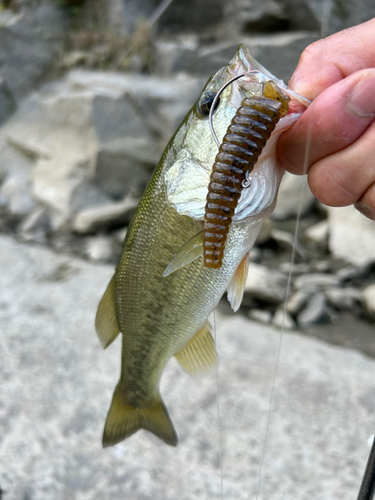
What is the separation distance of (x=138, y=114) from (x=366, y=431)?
13.9ft

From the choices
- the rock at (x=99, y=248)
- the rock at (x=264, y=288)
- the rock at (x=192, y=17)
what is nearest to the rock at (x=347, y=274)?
the rock at (x=264, y=288)

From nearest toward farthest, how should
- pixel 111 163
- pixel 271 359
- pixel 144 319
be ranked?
1. pixel 144 319
2. pixel 271 359
3. pixel 111 163

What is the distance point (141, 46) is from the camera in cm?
564

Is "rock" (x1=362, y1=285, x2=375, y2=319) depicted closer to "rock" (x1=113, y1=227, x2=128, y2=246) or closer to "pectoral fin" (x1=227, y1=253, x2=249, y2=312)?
"rock" (x1=113, y1=227, x2=128, y2=246)

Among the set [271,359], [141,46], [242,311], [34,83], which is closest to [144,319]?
[271,359]

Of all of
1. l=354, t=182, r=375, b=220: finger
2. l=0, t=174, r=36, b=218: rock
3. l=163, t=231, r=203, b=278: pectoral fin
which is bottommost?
l=0, t=174, r=36, b=218: rock

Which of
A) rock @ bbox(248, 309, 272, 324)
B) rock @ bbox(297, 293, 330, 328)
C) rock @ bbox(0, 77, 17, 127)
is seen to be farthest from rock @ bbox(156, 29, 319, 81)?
rock @ bbox(248, 309, 272, 324)

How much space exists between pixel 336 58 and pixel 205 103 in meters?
0.29

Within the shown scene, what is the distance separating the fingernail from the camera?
79 cm

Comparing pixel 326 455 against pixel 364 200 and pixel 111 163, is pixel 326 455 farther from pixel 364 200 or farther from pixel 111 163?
pixel 111 163

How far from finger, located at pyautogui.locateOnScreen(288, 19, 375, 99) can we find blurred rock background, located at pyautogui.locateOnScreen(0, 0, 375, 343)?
214 centimetres

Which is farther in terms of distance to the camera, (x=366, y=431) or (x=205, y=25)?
(x=205, y=25)

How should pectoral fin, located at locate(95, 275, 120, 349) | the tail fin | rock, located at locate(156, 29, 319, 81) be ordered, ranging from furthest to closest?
rock, located at locate(156, 29, 319, 81)
the tail fin
pectoral fin, located at locate(95, 275, 120, 349)

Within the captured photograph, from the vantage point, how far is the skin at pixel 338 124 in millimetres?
822
